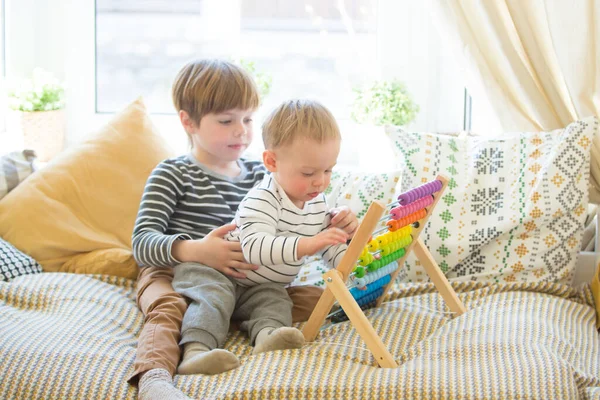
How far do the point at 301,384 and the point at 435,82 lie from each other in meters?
1.66

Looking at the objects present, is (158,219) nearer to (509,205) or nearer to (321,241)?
(321,241)

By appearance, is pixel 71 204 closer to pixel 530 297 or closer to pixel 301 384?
pixel 301 384

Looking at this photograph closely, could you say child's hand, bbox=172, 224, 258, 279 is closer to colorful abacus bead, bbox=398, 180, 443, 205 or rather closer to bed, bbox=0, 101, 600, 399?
bed, bbox=0, 101, 600, 399

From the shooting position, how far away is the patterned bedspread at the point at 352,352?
1384 millimetres

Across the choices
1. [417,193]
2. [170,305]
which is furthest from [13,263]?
[417,193]

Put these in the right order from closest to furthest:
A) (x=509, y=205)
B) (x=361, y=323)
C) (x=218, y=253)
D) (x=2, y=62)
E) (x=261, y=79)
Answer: (x=361, y=323) < (x=218, y=253) < (x=509, y=205) < (x=261, y=79) < (x=2, y=62)

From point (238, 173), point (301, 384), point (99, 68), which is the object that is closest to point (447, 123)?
point (238, 173)

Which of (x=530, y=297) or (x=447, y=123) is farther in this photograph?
(x=447, y=123)

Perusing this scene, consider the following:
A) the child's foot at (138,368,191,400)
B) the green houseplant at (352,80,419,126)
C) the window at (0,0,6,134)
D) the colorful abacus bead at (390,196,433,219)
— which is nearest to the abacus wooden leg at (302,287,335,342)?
the colorful abacus bead at (390,196,433,219)

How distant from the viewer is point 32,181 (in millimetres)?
2088

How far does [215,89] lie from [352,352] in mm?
701

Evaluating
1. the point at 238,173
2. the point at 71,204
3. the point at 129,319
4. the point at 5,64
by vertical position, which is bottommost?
the point at 129,319

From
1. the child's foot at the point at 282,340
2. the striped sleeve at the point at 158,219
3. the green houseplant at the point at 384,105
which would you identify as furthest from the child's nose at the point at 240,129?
the green houseplant at the point at 384,105

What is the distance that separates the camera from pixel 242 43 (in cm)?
281
